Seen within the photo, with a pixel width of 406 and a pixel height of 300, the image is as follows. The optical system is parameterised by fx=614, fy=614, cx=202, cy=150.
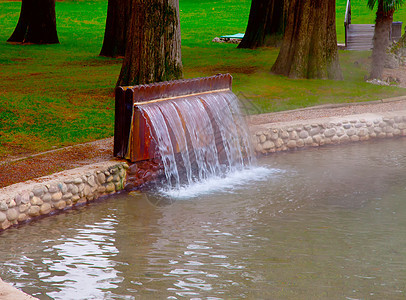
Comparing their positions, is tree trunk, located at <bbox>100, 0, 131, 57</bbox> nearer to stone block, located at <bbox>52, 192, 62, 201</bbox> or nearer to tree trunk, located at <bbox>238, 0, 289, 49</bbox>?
tree trunk, located at <bbox>238, 0, 289, 49</bbox>

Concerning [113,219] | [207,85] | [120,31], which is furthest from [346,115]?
[120,31]

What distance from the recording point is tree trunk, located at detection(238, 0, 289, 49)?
22016mm

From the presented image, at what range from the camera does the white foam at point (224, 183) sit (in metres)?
8.73

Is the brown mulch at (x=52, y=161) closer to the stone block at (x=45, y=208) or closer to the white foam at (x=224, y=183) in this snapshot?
the stone block at (x=45, y=208)

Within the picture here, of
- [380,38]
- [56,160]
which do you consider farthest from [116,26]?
[56,160]

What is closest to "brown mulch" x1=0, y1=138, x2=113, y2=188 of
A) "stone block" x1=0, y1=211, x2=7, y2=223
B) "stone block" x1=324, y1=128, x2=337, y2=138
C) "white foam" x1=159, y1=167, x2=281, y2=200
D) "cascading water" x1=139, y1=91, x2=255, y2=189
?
"stone block" x1=0, y1=211, x2=7, y2=223

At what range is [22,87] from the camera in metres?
14.8

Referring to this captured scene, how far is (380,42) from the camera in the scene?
16.5m

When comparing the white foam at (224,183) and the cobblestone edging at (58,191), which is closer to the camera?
the cobblestone edging at (58,191)

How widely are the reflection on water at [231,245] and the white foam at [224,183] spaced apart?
65mm

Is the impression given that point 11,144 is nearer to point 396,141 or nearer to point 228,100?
point 228,100

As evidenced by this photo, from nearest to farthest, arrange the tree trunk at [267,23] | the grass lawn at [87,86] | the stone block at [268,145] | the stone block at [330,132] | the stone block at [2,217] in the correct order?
the stone block at [2,217] → the grass lawn at [87,86] → the stone block at [268,145] → the stone block at [330,132] → the tree trunk at [267,23]

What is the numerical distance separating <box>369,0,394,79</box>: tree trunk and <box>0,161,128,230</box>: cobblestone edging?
32.9 feet

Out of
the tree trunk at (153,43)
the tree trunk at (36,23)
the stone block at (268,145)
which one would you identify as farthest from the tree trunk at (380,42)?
the tree trunk at (36,23)
